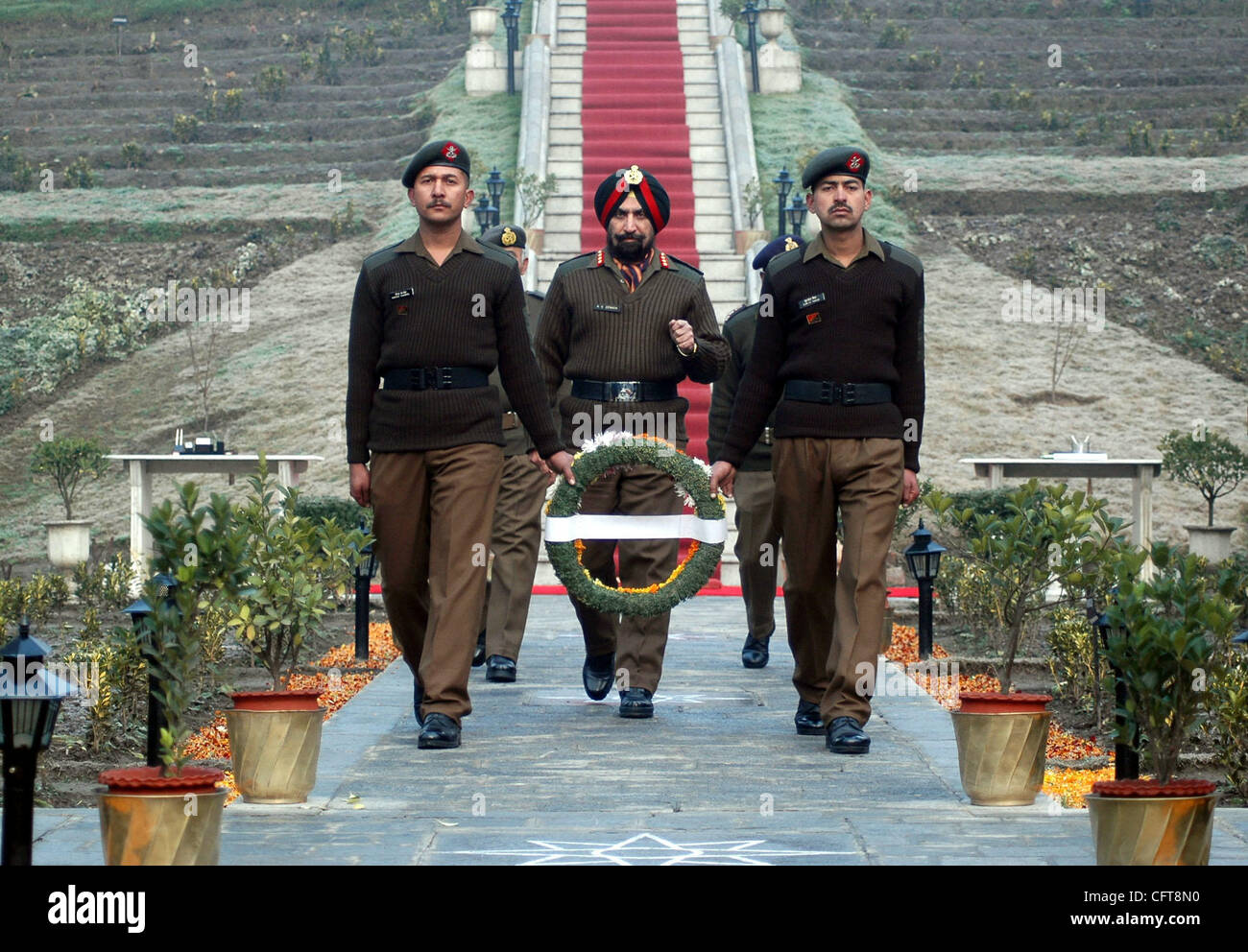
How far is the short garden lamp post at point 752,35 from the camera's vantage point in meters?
27.9

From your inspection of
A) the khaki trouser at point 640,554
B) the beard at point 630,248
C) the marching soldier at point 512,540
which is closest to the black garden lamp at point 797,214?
the marching soldier at point 512,540

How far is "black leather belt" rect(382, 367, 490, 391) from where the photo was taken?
7.45 m

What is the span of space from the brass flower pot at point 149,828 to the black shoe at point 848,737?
3.17 meters

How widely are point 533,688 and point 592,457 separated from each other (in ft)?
5.97

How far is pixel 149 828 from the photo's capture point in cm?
477

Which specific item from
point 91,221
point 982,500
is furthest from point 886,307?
point 91,221

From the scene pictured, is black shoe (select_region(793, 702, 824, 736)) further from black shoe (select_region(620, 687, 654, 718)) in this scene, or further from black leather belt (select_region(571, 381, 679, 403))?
black leather belt (select_region(571, 381, 679, 403))

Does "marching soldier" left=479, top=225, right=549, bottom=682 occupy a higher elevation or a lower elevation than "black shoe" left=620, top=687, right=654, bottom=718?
higher

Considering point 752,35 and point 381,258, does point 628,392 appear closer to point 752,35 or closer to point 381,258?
point 381,258

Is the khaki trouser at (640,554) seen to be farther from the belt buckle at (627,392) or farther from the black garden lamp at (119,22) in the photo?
the black garden lamp at (119,22)

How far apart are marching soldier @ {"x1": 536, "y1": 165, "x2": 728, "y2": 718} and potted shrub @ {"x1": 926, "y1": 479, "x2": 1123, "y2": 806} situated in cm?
143

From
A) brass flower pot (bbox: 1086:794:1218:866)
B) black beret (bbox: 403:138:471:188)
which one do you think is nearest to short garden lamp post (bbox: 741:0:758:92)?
black beret (bbox: 403:138:471:188)

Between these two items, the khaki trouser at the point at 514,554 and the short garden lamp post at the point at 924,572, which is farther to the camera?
the short garden lamp post at the point at 924,572
